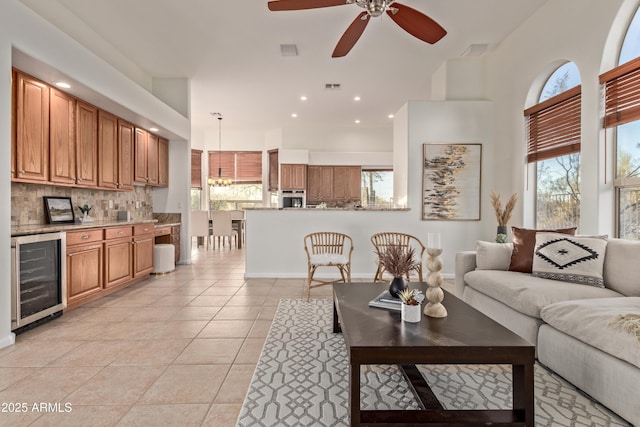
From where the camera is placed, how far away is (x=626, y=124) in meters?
2.92

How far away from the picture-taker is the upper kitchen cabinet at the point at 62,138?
3.47 m

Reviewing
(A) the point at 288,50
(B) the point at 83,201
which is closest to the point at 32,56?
(B) the point at 83,201

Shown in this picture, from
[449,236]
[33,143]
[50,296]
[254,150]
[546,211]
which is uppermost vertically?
[254,150]

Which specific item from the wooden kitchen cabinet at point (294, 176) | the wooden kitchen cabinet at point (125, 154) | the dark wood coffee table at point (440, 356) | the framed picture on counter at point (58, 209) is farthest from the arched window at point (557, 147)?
the framed picture on counter at point (58, 209)

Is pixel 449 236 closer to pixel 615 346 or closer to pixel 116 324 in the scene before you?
pixel 615 346

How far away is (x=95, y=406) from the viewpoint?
1.77 m

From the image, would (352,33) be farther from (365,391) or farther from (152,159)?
(152,159)

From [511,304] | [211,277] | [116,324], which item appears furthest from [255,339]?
[211,277]

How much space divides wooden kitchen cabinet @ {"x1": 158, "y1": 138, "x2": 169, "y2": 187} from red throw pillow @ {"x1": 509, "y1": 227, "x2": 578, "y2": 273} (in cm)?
542

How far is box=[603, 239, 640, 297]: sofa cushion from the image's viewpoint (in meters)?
2.29

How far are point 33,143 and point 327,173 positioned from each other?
6.66 metres

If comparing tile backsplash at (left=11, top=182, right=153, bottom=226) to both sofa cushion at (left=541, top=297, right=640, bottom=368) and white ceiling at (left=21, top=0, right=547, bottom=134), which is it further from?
sofa cushion at (left=541, top=297, right=640, bottom=368)

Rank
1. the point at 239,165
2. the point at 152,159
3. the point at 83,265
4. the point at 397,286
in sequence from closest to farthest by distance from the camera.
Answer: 1. the point at 397,286
2. the point at 83,265
3. the point at 152,159
4. the point at 239,165

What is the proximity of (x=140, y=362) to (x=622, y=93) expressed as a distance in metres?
4.41
